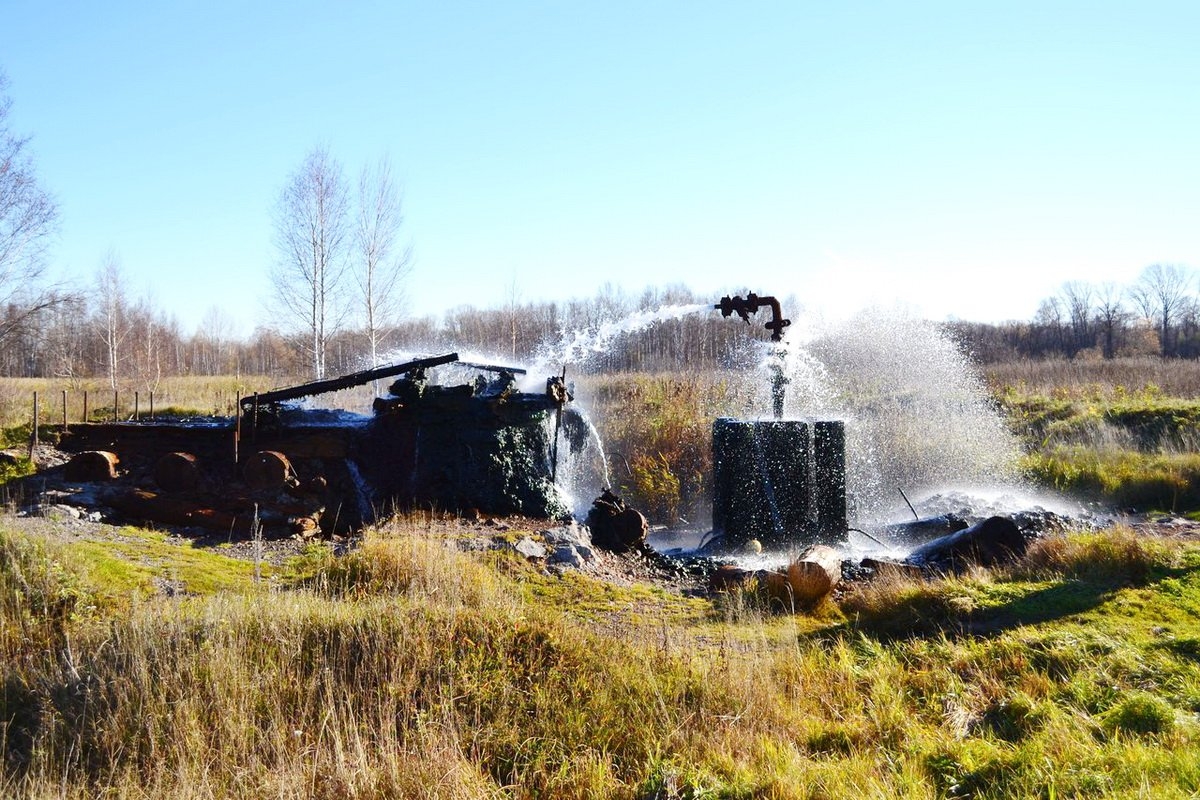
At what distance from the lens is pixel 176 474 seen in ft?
32.0

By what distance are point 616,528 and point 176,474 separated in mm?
5381

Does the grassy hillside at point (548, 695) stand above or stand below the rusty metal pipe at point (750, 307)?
below

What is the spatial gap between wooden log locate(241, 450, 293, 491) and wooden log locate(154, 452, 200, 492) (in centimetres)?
70

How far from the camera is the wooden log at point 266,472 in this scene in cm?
959

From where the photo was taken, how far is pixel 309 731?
437cm

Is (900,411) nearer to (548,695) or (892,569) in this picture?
(892,569)

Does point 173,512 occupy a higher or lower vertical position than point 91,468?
lower

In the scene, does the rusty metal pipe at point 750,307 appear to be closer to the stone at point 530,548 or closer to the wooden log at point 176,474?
the stone at point 530,548

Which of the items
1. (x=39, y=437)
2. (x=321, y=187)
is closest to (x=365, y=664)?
(x=39, y=437)

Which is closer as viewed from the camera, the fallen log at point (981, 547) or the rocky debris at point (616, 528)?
the fallen log at point (981, 547)

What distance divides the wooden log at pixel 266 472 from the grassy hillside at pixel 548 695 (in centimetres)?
313

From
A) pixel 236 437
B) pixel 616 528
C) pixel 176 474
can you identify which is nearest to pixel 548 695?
pixel 616 528

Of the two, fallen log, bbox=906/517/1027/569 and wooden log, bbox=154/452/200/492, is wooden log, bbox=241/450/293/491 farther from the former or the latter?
fallen log, bbox=906/517/1027/569

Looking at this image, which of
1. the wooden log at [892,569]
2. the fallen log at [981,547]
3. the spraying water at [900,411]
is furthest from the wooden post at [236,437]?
the fallen log at [981,547]
